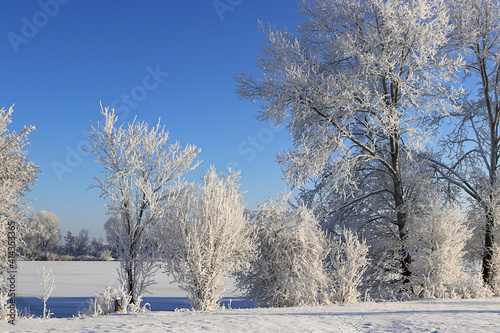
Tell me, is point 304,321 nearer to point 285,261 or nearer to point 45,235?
point 285,261

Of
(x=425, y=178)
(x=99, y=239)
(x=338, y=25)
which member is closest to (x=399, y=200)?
(x=425, y=178)

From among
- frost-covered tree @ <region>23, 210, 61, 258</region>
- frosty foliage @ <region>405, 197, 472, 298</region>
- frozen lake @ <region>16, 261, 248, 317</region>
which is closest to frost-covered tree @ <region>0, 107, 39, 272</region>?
frozen lake @ <region>16, 261, 248, 317</region>

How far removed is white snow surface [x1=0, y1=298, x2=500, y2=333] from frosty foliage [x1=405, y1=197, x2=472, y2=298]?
128 inches

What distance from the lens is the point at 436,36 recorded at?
1330cm

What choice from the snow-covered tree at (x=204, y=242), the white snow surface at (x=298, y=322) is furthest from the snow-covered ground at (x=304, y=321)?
the snow-covered tree at (x=204, y=242)

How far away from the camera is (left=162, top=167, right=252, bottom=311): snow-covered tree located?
9.61 metres

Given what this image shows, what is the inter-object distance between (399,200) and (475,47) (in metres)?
7.28

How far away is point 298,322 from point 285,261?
13.6 ft

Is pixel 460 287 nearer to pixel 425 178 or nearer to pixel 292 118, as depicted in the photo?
pixel 425 178

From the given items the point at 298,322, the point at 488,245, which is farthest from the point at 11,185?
the point at 488,245

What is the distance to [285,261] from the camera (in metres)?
11.1

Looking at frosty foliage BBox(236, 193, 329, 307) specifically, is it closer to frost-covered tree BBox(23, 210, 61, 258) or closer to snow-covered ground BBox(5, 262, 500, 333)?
snow-covered ground BBox(5, 262, 500, 333)

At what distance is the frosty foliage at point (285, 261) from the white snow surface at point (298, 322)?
221cm

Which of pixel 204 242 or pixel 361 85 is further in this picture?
pixel 361 85
